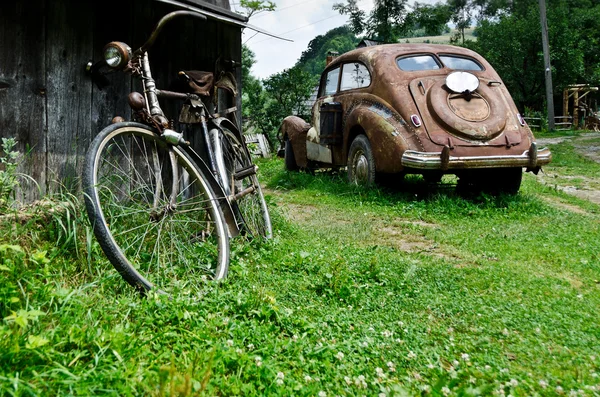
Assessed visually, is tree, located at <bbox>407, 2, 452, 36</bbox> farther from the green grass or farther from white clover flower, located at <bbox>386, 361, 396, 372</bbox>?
white clover flower, located at <bbox>386, 361, 396, 372</bbox>

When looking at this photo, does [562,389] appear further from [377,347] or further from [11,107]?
[11,107]

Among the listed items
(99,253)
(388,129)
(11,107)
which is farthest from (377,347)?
(388,129)

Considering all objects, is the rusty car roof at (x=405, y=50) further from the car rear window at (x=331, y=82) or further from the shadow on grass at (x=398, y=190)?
the shadow on grass at (x=398, y=190)

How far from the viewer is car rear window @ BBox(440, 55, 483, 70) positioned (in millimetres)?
7637

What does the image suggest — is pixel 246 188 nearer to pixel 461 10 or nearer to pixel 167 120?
pixel 167 120

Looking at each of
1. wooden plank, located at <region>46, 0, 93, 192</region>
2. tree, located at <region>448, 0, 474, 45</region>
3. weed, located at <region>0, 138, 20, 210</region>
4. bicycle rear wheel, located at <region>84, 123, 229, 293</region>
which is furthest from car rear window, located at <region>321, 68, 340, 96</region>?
tree, located at <region>448, 0, 474, 45</region>

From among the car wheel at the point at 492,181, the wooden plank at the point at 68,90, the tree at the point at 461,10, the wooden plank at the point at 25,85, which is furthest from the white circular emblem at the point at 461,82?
the tree at the point at 461,10

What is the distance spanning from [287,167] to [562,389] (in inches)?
322

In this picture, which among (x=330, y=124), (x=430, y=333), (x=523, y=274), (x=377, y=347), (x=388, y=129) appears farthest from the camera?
(x=330, y=124)

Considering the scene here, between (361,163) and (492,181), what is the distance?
1.72 m

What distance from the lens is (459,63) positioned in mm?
7719

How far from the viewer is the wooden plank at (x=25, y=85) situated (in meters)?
3.42

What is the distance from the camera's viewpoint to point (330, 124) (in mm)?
8203

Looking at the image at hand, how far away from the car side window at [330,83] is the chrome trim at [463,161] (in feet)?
8.67
